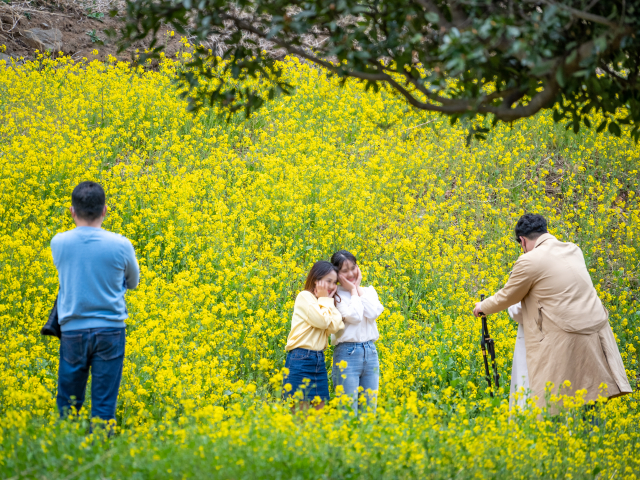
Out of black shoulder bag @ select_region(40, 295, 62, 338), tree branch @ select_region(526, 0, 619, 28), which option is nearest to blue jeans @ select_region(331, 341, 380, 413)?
black shoulder bag @ select_region(40, 295, 62, 338)

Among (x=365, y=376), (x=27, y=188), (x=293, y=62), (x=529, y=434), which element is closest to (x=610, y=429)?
(x=529, y=434)

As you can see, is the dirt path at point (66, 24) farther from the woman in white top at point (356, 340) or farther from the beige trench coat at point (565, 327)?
the beige trench coat at point (565, 327)

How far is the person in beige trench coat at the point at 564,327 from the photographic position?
4.23m

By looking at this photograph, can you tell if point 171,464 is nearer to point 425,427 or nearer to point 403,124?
point 425,427

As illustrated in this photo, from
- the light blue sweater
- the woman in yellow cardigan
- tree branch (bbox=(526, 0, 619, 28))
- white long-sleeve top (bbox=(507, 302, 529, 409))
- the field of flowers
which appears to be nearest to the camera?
tree branch (bbox=(526, 0, 619, 28))

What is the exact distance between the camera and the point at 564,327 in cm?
423

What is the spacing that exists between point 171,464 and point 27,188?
556cm

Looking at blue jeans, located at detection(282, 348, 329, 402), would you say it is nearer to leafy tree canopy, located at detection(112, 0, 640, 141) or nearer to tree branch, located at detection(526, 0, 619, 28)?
leafy tree canopy, located at detection(112, 0, 640, 141)

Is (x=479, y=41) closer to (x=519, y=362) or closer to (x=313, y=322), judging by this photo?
(x=313, y=322)

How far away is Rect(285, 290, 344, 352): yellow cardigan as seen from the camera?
432 cm

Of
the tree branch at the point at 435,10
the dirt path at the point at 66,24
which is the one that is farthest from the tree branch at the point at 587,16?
the dirt path at the point at 66,24

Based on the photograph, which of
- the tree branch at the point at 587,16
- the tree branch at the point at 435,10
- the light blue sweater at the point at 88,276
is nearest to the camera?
the tree branch at the point at 587,16

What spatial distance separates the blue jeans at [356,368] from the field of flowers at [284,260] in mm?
288

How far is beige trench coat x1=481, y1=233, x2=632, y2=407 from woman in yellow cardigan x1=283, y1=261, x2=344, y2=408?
1.33 meters
